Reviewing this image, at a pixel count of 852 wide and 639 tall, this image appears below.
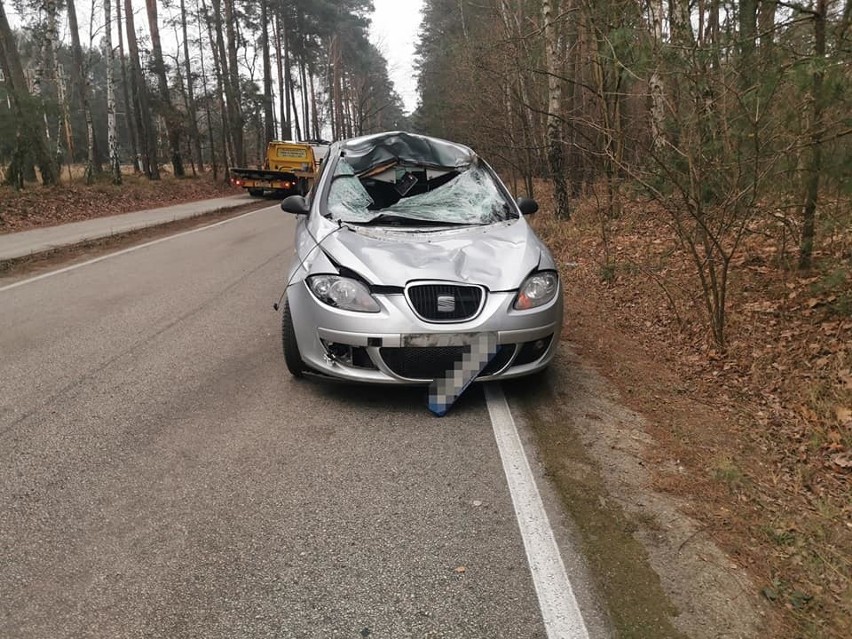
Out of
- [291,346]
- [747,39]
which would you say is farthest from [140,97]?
[747,39]

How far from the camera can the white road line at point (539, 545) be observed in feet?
7.87

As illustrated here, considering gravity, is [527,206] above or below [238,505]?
above

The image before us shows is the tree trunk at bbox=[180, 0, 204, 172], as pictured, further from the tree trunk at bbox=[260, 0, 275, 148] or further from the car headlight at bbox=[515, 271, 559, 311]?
the car headlight at bbox=[515, 271, 559, 311]

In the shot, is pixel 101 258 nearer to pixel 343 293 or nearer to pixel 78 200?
pixel 343 293

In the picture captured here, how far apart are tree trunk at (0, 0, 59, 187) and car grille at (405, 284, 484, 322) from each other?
1859 cm

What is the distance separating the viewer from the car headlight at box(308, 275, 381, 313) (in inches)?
161

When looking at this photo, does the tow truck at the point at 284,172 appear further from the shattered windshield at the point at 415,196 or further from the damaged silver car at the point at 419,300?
the damaged silver car at the point at 419,300

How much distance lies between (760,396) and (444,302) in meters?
2.56

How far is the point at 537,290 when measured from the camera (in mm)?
4371

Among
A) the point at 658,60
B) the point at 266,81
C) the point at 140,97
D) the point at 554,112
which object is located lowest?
the point at 658,60

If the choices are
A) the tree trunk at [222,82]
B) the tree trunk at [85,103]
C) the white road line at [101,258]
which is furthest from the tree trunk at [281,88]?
the white road line at [101,258]

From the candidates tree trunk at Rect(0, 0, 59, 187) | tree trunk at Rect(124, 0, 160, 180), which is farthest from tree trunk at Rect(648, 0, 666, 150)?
tree trunk at Rect(124, 0, 160, 180)

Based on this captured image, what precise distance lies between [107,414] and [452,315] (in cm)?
241

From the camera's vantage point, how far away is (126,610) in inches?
95.5
